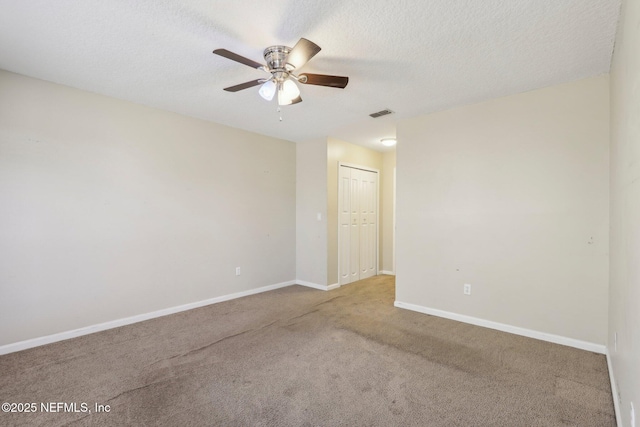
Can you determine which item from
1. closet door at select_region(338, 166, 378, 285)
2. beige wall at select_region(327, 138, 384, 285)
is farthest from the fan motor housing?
closet door at select_region(338, 166, 378, 285)

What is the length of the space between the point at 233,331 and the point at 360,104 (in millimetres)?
2821

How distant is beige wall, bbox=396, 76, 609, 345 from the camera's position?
103 inches

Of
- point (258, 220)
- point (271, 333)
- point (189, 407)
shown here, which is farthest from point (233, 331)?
point (258, 220)

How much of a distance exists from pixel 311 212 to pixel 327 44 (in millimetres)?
3058

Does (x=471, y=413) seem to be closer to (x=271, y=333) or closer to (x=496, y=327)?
(x=496, y=327)

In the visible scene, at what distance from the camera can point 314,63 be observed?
7.93ft

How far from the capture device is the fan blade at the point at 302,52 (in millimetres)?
1764

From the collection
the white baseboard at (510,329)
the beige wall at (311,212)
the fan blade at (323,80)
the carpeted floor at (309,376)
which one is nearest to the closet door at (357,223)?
the beige wall at (311,212)

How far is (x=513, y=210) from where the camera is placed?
301 cm

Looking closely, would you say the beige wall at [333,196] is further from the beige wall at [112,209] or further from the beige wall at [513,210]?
the beige wall at [513,210]

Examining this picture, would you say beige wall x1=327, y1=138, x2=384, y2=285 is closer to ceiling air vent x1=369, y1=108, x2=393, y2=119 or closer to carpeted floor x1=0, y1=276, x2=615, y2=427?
ceiling air vent x1=369, y1=108, x2=393, y2=119

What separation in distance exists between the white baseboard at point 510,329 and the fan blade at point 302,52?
3.10 m

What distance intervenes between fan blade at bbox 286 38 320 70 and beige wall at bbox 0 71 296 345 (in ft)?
7.65

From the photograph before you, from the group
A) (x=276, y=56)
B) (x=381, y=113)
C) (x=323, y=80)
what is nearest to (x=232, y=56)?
(x=276, y=56)
